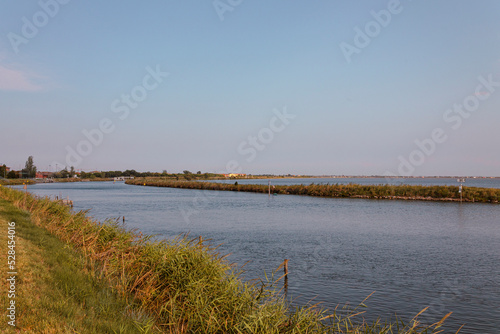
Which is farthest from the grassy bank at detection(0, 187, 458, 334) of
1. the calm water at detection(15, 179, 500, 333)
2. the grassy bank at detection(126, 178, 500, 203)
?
the grassy bank at detection(126, 178, 500, 203)

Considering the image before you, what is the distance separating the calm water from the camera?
15508 millimetres

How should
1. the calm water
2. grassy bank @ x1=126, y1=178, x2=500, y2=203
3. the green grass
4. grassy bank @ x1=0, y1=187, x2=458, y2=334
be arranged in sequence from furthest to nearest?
1. grassy bank @ x1=126, y1=178, x2=500, y2=203
2. the calm water
3. grassy bank @ x1=0, y1=187, x2=458, y2=334
4. the green grass

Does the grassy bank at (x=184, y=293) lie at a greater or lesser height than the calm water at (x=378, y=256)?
greater

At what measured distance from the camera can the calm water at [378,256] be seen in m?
15.5

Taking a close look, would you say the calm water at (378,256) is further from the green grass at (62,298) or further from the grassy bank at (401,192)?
the grassy bank at (401,192)

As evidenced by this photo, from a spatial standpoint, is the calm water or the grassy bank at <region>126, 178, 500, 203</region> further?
the grassy bank at <region>126, 178, 500, 203</region>

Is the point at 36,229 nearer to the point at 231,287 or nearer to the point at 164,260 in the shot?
the point at 164,260

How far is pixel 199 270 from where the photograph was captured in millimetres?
11453


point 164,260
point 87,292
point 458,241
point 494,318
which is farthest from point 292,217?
point 87,292

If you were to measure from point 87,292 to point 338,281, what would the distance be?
1243 centimetres

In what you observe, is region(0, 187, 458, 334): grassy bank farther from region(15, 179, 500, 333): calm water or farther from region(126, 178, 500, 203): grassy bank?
region(126, 178, 500, 203): grassy bank

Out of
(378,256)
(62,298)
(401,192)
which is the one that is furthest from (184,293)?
(401,192)

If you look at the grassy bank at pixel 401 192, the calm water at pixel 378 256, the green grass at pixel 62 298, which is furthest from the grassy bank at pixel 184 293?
the grassy bank at pixel 401 192

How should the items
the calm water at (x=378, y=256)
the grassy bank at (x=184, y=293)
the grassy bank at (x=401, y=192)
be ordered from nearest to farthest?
the grassy bank at (x=184, y=293)
the calm water at (x=378, y=256)
the grassy bank at (x=401, y=192)
